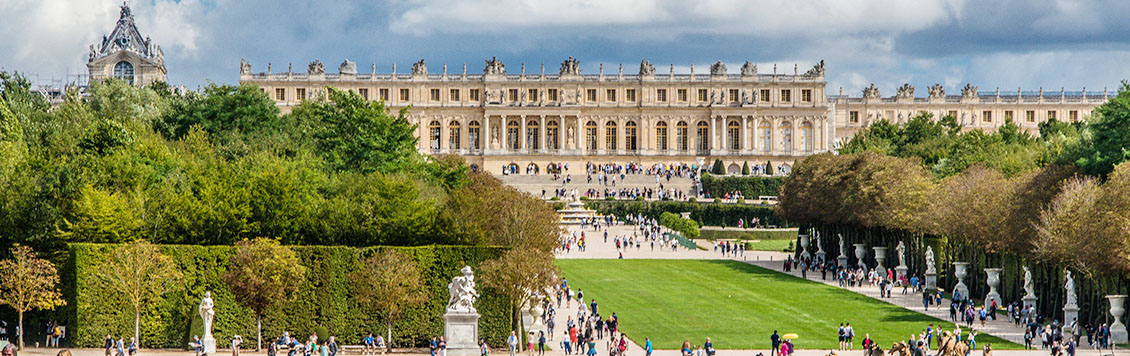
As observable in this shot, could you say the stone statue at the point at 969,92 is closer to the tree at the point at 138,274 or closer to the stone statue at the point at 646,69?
the stone statue at the point at 646,69

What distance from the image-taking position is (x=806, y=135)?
129375 millimetres

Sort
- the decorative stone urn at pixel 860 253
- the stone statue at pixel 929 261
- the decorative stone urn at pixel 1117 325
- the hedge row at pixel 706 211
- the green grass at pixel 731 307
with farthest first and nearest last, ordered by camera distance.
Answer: the hedge row at pixel 706 211 < the decorative stone urn at pixel 860 253 < the stone statue at pixel 929 261 < the green grass at pixel 731 307 < the decorative stone urn at pixel 1117 325

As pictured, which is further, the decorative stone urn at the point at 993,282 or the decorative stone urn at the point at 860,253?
the decorative stone urn at the point at 860,253

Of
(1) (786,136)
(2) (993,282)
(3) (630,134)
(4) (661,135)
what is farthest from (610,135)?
(2) (993,282)

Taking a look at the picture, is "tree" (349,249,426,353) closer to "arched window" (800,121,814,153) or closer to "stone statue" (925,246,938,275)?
"stone statue" (925,246,938,275)

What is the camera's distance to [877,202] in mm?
65000

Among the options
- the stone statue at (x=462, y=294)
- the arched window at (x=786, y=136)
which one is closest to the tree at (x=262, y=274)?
the stone statue at (x=462, y=294)

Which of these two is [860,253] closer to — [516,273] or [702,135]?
[516,273]

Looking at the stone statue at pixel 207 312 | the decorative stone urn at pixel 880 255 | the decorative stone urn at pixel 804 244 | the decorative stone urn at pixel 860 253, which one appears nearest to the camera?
the stone statue at pixel 207 312

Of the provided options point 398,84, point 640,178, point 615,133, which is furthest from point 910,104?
point 398,84

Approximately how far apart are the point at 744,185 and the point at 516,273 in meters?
64.1

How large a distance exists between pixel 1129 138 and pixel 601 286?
889 inches

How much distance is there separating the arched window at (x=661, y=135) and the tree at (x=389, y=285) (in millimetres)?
86676

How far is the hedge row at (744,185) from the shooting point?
10525 centimetres
